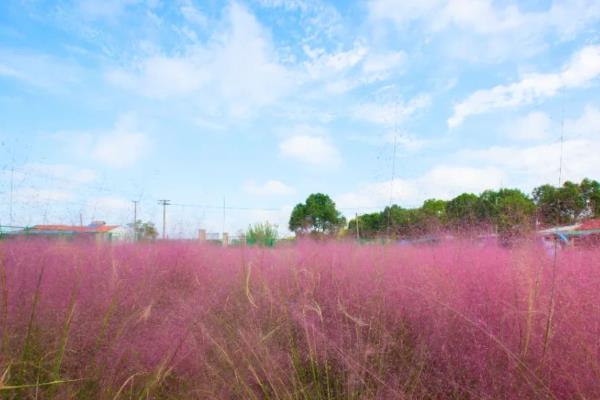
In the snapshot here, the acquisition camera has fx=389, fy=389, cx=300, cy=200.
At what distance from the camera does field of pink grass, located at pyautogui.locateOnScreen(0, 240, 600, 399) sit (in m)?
1.69

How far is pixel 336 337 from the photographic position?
2131 mm

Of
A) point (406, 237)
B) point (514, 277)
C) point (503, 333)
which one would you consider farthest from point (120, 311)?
point (406, 237)

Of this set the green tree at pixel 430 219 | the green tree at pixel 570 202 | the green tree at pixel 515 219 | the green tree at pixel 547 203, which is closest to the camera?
the green tree at pixel 570 202

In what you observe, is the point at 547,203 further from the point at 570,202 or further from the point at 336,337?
the point at 336,337

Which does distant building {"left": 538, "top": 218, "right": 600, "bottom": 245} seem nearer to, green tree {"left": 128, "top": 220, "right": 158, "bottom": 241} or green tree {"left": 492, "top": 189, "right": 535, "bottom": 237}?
green tree {"left": 492, "top": 189, "right": 535, "bottom": 237}

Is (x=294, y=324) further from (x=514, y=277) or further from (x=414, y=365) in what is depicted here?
(x=514, y=277)

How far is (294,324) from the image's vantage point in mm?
2488

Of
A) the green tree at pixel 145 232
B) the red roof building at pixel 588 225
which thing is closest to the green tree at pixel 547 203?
the red roof building at pixel 588 225

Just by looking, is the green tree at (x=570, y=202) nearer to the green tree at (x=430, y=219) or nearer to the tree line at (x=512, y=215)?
the tree line at (x=512, y=215)

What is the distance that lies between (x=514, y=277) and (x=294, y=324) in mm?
1313

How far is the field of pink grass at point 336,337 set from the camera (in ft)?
5.53

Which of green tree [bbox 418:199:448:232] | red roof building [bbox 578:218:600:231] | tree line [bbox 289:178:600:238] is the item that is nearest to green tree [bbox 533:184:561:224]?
tree line [bbox 289:178:600:238]

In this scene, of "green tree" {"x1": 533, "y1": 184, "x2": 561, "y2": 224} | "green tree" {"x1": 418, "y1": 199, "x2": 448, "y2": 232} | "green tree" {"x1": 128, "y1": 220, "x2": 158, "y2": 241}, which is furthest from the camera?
"green tree" {"x1": 128, "y1": 220, "x2": 158, "y2": 241}

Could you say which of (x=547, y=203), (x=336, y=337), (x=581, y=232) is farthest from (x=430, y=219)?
(x=336, y=337)
